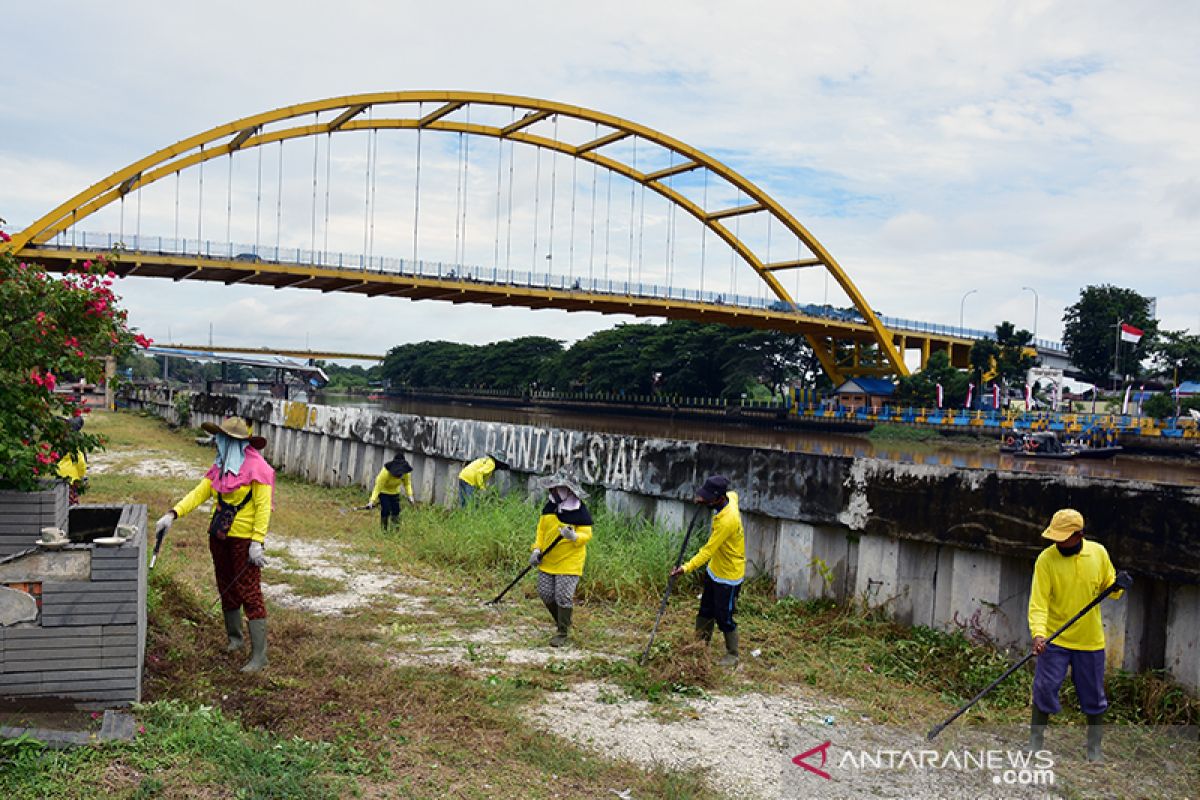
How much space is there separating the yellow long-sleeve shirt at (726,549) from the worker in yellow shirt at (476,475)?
15.9 ft

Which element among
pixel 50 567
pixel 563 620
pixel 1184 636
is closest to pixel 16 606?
pixel 50 567

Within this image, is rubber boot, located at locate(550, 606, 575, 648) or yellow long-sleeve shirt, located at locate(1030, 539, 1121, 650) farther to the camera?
rubber boot, located at locate(550, 606, 575, 648)

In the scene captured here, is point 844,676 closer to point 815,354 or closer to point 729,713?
point 729,713

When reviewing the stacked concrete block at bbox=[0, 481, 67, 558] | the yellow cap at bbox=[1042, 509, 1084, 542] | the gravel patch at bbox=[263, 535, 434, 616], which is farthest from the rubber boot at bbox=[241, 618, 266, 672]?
the yellow cap at bbox=[1042, 509, 1084, 542]

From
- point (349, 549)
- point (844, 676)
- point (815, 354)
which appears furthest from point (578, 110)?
point (844, 676)

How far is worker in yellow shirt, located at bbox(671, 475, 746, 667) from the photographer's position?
644 centimetres

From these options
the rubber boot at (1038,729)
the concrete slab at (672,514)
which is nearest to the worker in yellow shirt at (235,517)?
the concrete slab at (672,514)

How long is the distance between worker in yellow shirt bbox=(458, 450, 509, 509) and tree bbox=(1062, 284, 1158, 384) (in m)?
57.2

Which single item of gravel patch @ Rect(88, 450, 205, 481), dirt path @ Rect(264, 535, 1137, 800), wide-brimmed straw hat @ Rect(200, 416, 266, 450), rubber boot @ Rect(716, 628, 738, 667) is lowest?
gravel patch @ Rect(88, 450, 205, 481)

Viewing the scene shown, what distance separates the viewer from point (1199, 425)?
42469 millimetres

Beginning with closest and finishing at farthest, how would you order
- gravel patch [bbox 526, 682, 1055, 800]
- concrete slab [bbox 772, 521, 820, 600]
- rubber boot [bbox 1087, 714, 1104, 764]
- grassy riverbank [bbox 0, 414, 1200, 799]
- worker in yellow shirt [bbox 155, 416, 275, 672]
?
1. grassy riverbank [bbox 0, 414, 1200, 799]
2. gravel patch [bbox 526, 682, 1055, 800]
3. rubber boot [bbox 1087, 714, 1104, 764]
4. worker in yellow shirt [bbox 155, 416, 275, 672]
5. concrete slab [bbox 772, 521, 820, 600]

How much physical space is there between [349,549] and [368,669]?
4.70 m

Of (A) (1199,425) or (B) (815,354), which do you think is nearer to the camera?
(A) (1199,425)

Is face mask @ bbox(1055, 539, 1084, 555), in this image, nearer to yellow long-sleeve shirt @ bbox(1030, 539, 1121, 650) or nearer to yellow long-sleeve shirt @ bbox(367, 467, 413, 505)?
yellow long-sleeve shirt @ bbox(1030, 539, 1121, 650)
